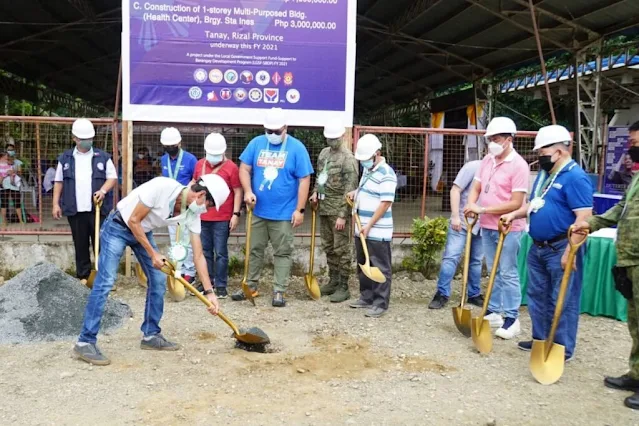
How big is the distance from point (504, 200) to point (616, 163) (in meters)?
9.78

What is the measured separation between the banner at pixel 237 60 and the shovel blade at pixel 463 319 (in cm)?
280

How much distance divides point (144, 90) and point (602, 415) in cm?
542

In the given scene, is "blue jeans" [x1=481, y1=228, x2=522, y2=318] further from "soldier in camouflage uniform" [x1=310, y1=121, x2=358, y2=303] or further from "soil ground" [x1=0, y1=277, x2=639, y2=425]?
"soldier in camouflage uniform" [x1=310, y1=121, x2=358, y2=303]

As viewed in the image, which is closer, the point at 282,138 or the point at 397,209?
the point at 282,138

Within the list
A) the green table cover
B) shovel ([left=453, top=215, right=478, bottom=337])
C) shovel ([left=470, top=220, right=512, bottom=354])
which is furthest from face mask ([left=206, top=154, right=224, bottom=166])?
the green table cover

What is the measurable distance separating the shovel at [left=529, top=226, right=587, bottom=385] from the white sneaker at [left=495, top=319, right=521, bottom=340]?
0.80 metres

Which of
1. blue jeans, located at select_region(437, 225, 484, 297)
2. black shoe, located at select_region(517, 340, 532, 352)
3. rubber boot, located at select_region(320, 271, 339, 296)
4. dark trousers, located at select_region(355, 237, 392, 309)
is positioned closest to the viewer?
black shoe, located at select_region(517, 340, 532, 352)

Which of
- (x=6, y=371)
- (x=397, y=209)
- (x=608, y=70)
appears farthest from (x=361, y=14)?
(x=6, y=371)

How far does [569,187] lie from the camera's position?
388 centimetres

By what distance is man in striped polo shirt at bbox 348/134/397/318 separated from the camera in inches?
206

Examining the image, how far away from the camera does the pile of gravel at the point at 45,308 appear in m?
4.58

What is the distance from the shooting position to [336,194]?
575 cm

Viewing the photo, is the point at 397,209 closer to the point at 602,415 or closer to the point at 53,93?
the point at 602,415

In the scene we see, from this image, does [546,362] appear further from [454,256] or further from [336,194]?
[336,194]
